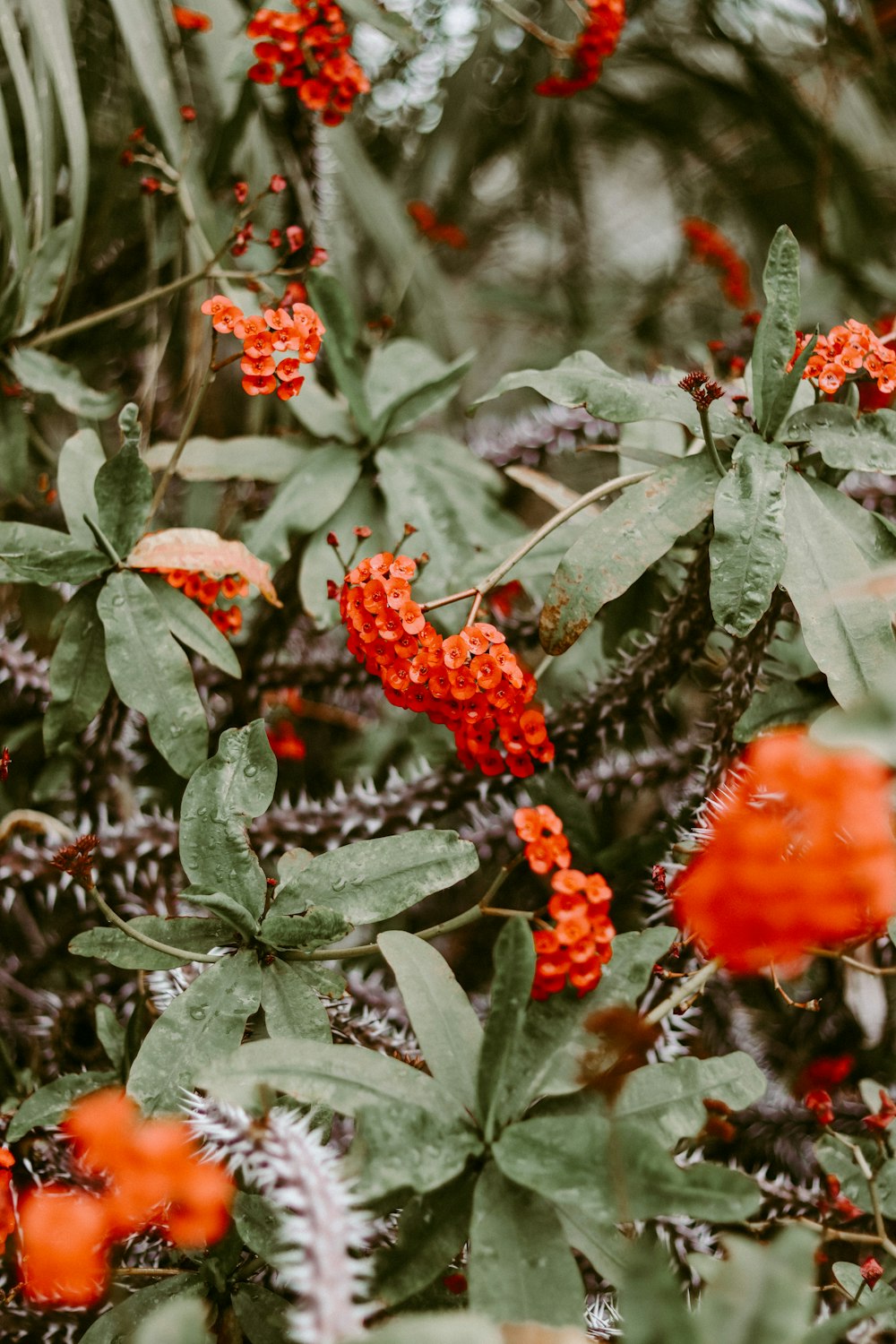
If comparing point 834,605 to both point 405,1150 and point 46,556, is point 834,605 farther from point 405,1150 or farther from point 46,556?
point 46,556

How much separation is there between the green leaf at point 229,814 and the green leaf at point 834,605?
0.58 meters

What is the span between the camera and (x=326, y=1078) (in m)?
0.73

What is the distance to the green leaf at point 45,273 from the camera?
1.33m

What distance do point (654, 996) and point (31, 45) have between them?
5.31ft

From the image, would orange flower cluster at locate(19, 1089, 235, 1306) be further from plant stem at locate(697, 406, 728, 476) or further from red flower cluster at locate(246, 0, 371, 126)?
red flower cluster at locate(246, 0, 371, 126)

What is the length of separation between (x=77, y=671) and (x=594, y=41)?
1.29 metres

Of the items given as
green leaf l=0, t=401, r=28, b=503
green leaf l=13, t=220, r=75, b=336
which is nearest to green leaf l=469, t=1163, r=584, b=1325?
green leaf l=0, t=401, r=28, b=503

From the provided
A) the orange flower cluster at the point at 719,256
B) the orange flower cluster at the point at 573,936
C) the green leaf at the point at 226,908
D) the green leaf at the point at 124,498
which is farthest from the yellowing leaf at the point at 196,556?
the orange flower cluster at the point at 719,256

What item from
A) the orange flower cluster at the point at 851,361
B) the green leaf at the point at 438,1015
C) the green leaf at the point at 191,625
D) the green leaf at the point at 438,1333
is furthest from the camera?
the green leaf at the point at 191,625

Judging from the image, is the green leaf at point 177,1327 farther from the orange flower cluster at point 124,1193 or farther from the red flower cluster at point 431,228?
the red flower cluster at point 431,228

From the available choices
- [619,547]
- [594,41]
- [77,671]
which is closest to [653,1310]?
[619,547]

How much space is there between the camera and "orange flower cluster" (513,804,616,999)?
31.2 inches

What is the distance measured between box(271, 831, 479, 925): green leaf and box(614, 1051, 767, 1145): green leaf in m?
0.24

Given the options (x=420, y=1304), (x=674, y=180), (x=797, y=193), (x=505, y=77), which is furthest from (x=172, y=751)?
(x=674, y=180)
